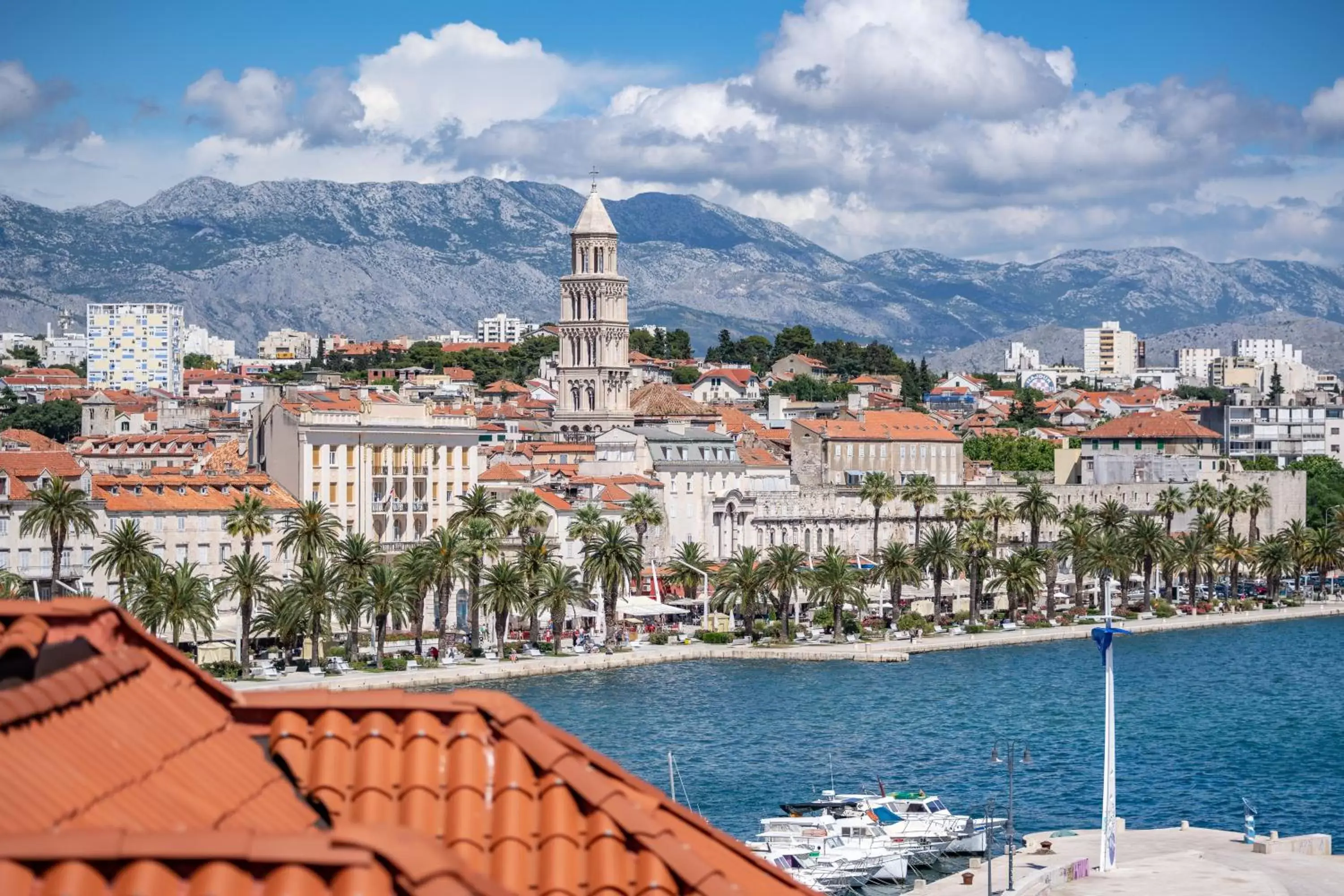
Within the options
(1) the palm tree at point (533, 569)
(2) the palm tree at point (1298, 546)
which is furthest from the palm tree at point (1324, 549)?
(1) the palm tree at point (533, 569)

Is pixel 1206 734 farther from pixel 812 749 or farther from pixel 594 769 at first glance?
pixel 594 769

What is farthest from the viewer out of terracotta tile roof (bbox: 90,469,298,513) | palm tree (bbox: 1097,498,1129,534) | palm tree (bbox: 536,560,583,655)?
palm tree (bbox: 1097,498,1129,534)

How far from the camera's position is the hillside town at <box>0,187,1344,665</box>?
8588 centimetres

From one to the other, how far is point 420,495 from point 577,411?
148ft

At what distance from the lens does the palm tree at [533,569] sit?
9306cm

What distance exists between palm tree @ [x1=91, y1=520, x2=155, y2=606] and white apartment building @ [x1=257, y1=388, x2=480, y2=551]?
14.2 meters

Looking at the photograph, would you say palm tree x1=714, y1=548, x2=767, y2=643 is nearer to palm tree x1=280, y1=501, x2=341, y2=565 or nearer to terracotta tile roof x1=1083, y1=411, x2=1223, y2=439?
palm tree x1=280, y1=501, x2=341, y2=565

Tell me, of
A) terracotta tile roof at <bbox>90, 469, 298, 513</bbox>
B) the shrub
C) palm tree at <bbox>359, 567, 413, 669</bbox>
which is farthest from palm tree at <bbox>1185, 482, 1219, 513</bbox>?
the shrub

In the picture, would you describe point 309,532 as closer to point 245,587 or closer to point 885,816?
point 245,587

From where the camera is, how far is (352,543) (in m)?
87.0

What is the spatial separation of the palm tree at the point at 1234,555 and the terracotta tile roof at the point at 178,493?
2440 inches

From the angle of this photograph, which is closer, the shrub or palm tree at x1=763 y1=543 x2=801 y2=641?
the shrub

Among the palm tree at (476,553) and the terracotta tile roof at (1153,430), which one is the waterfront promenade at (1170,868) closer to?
the palm tree at (476,553)

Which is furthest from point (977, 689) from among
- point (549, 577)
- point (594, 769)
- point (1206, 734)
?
point (594, 769)
